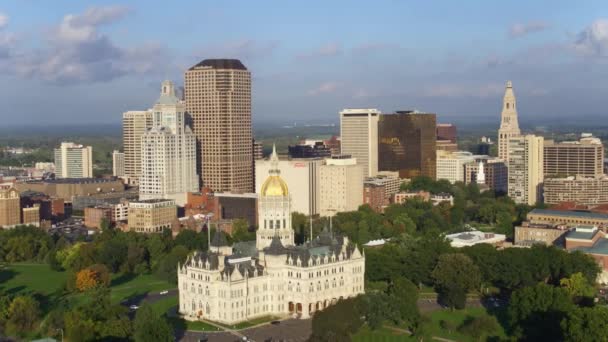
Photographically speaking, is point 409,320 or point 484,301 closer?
point 409,320

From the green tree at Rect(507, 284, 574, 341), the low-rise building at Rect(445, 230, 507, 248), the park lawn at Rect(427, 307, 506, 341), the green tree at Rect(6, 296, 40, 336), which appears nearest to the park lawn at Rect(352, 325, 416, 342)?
the park lawn at Rect(427, 307, 506, 341)

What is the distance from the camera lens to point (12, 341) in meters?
109

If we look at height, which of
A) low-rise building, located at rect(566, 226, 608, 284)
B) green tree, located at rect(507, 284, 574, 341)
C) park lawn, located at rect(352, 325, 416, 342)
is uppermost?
low-rise building, located at rect(566, 226, 608, 284)

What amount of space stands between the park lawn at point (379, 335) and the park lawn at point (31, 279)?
5224cm

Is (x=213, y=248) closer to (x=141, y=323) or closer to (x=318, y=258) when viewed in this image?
(x=318, y=258)

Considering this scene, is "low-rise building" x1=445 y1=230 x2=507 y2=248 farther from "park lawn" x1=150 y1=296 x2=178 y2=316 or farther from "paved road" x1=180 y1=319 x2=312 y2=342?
"paved road" x1=180 y1=319 x2=312 y2=342

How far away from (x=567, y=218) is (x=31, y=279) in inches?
4029

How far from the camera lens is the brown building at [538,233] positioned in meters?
172

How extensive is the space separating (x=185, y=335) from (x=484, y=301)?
42688 mm

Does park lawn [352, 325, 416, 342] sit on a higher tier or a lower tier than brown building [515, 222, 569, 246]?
lower

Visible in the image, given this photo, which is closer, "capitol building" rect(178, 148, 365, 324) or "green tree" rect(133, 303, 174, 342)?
"green tree" rect(133, 303, 174, 342)

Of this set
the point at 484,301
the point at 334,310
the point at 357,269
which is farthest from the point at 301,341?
the point at 484,301

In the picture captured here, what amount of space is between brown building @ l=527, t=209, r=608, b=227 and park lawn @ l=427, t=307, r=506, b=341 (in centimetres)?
6597

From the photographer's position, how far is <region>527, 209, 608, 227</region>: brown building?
179 metres
